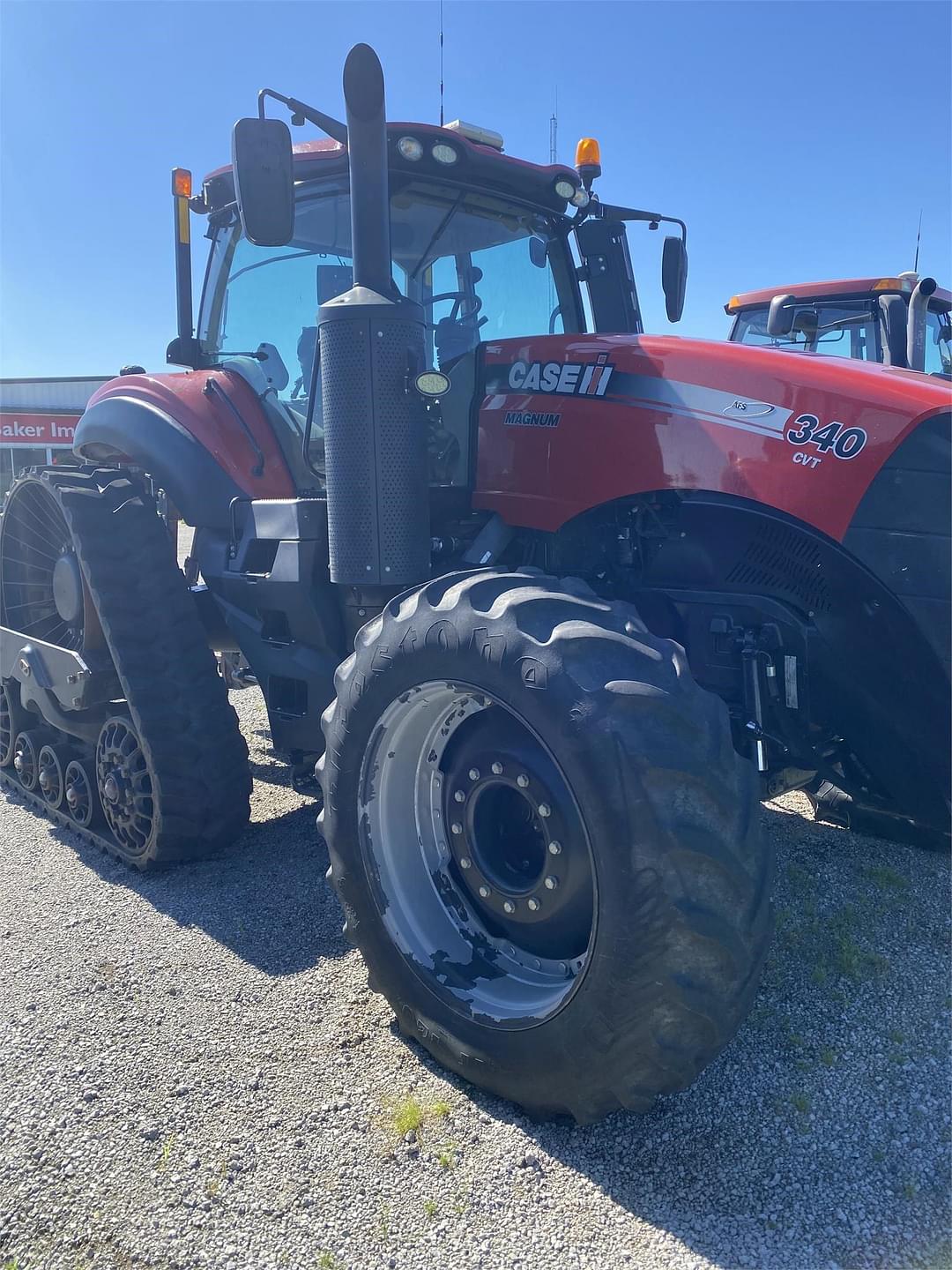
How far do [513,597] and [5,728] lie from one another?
3.64m

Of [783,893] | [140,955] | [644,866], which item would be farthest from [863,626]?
[140,955]

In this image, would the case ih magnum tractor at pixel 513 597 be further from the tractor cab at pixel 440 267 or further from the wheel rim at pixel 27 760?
the wheel rim at pixel 27 760

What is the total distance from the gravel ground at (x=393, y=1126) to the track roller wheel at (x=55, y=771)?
1115 millimetres

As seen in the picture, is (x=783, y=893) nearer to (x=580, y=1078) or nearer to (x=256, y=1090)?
(x=580, y=1078)

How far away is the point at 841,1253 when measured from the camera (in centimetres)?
188

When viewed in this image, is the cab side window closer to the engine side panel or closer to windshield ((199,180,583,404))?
windshield ((199,180,583,404))

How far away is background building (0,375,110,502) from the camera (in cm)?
2867

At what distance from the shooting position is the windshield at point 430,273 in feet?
11.4

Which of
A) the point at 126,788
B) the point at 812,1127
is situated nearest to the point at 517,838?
the point at 812,1127

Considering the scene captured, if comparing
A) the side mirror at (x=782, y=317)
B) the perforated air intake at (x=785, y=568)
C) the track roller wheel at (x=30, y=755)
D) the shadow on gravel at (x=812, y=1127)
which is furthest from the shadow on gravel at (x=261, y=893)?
the side mirror at (x=782, y=317)

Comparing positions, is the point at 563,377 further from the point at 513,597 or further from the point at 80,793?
the point at 80,793

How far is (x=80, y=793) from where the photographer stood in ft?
13.7

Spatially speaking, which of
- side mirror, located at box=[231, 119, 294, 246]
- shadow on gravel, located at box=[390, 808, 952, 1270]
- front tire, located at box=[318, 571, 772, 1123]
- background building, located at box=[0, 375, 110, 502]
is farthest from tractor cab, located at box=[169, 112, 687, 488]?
background building, located at box=[0, 375, 110, 502]

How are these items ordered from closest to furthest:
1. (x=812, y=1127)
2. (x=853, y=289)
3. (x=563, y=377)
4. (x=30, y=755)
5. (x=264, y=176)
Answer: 1. (x=812, y=1127)
2. (x=264, y=176)
3. (x=563, y=377)
4. (x=30, y=755)
5. (x=853, y=289)
